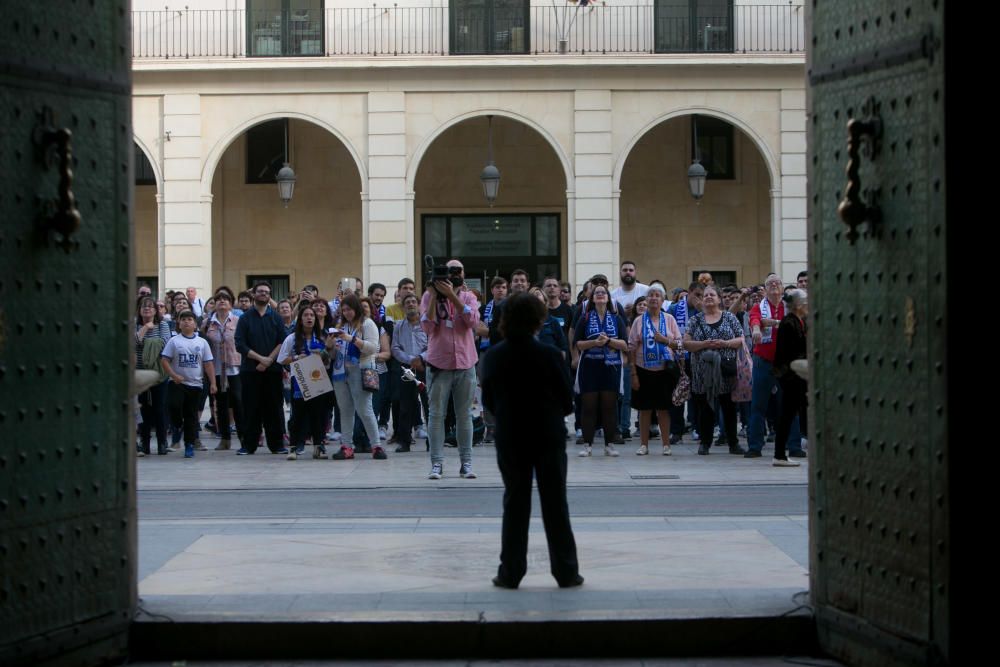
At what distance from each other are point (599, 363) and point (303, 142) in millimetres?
18254

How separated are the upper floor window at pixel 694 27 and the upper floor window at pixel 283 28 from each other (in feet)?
22.6

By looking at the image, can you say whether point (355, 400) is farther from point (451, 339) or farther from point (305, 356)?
point (451, 339)

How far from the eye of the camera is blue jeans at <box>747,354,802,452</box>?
16.1m

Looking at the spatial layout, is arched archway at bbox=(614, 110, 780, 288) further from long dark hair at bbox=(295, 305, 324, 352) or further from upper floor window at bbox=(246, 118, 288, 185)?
long dark hair at bbox=(295, 305, 324, 352)

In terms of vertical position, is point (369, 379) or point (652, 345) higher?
point (652, 345)

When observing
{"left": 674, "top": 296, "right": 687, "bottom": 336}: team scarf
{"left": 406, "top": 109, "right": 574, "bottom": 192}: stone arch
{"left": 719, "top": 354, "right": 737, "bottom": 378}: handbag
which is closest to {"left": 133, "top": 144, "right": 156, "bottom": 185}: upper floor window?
{"left": 406, "top": 109, "right": 574, "bottom": 192}: stone arch

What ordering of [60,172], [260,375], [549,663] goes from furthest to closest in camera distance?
1. [260,375]
2. [549,663]
3. [60,172]

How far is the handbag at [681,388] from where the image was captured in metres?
16.7

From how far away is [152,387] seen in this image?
666 inches

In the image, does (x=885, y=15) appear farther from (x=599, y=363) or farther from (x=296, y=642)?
(x=599, y=363)

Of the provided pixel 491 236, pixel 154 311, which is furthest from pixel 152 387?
pixel 491 236

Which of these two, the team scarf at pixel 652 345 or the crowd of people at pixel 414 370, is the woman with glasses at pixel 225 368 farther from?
the team scarf at pixel 652 345

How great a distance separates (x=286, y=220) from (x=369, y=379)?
1781 cm

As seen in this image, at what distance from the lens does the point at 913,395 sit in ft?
19.2
